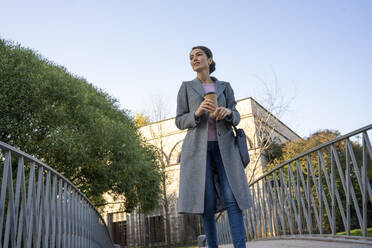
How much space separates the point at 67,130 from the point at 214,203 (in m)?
9.86

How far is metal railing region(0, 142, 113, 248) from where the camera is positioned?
2.29 metres

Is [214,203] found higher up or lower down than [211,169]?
lower down

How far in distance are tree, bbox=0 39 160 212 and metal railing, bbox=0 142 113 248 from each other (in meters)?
6.78

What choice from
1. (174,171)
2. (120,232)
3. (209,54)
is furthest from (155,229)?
(209,54)

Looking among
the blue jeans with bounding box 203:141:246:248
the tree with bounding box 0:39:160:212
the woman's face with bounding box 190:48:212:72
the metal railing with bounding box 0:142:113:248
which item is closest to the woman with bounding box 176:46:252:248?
the blue jeans with bounding box 203:141:246:248

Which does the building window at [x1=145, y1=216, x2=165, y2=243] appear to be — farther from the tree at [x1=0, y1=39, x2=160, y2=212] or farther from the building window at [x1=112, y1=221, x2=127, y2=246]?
the tree at [x1=0, y1=39, x2=160, y2=212]

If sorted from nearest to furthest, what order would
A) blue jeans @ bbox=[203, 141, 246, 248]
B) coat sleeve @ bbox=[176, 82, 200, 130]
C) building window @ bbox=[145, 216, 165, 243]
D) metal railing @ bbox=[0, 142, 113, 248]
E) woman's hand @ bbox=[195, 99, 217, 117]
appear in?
metal railing @ bbox=[0, 142, 113, 248]
blue jeans @ bbox=[203, 141, 246, 248]
woman's hand @ bbox=[195, 99, 217, 117]
coat sleeve @ bbox=[176, 82, 200, 130]
building window @ bbox=[145, 216, 165, 243]

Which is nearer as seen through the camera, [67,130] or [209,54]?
[209,54]

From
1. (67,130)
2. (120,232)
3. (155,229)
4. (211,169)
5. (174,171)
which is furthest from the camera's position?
(120,232)

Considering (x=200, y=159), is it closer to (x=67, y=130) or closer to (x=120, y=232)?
(x=67, y=130)

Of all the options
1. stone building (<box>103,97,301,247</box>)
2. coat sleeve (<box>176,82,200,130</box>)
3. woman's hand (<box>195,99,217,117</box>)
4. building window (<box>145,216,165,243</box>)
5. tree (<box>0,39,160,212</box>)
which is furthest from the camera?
building window (<box>145,216,165,243</box>)

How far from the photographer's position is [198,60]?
2945 mm

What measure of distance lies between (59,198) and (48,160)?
27.4 feet

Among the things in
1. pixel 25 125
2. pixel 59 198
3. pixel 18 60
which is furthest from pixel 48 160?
pixel 59 198
